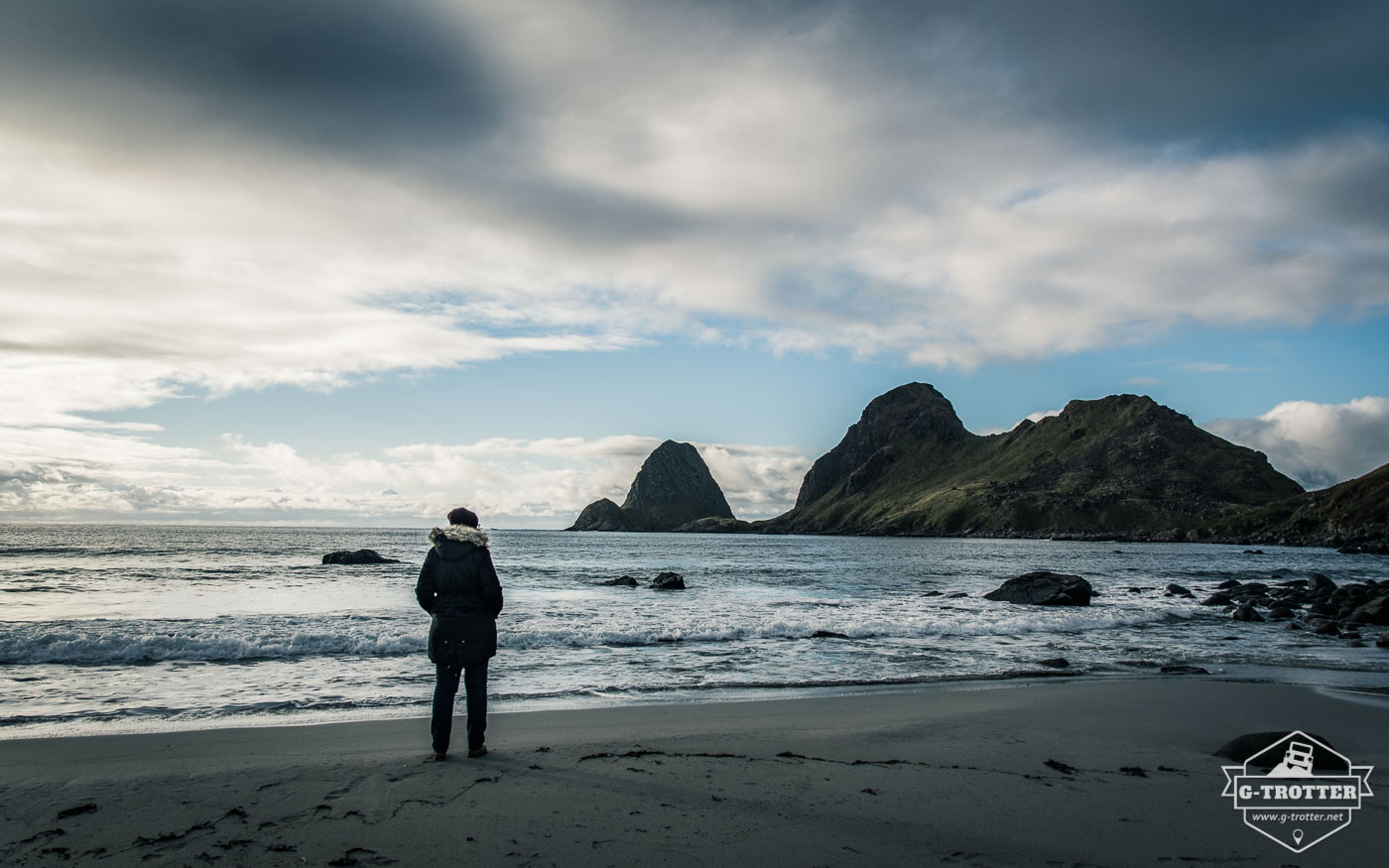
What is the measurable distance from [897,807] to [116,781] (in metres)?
8.12

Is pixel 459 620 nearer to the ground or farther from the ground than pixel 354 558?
farther from the ground

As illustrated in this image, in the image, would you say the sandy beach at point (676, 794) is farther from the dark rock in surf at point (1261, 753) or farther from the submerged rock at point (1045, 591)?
the submerged rock at point (1045, 591)

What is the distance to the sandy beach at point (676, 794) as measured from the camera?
5.85 m

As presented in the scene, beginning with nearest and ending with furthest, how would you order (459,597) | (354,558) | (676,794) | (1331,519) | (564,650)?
(676,794) → (459,597) → (564,650) → (354,558) → (1331,519)

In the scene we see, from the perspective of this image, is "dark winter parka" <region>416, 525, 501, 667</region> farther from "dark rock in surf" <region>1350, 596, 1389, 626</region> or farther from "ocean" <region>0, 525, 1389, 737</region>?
"dark rock in surf" <region>1350, 596, 1389, 626</region>

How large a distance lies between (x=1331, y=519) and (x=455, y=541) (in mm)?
172226

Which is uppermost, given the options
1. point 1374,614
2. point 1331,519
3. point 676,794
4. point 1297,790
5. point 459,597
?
point 459,597

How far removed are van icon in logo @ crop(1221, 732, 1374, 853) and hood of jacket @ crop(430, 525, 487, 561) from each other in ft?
27.8

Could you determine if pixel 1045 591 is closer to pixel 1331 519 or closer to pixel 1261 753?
pixel 1261 753

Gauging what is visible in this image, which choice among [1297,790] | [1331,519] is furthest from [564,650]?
[1331,519]

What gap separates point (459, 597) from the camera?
28.8 feet

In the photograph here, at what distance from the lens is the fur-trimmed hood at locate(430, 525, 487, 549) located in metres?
8.89

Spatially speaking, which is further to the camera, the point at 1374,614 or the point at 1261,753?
the point at 1374,614

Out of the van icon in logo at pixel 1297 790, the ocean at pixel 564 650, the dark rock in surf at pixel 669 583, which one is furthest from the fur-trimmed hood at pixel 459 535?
the dark rock in surf at pixel 669 583
